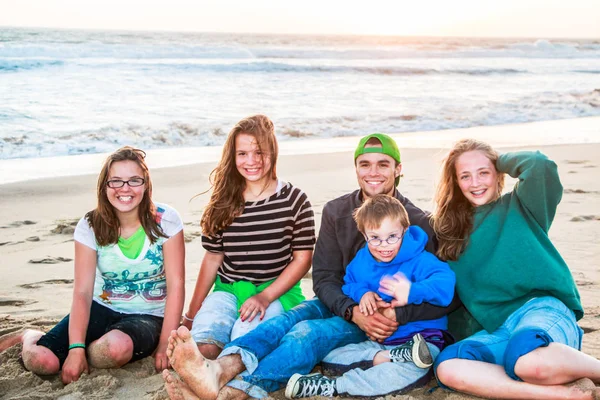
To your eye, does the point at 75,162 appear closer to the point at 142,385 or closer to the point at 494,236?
the point at 142,385

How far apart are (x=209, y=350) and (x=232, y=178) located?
1.00 m

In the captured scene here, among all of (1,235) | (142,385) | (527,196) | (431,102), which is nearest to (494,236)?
(527,196)

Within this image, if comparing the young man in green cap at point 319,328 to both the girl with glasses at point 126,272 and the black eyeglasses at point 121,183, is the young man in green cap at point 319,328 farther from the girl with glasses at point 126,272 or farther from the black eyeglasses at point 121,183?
the black eyeglasses at point 121,183

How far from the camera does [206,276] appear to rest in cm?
372

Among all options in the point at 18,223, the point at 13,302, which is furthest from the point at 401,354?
the point at 18,223

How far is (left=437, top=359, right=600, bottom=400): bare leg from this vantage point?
8.88 feet

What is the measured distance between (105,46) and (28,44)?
3256mm

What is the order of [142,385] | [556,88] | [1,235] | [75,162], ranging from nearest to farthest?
[142,385]
[1,235]
[75,162]
[556,88]

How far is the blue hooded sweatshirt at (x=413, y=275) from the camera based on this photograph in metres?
3.12

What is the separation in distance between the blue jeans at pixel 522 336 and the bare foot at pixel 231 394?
2.88 feet

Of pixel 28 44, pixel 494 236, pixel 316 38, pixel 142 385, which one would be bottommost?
pixel 142 385

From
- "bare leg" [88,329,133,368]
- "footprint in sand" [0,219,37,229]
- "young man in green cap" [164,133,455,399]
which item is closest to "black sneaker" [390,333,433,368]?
"young man in green cap" [164,133,455,399]

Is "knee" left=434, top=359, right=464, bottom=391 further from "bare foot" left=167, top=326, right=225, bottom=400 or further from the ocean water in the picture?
the ocean water

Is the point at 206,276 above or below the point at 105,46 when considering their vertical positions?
below
